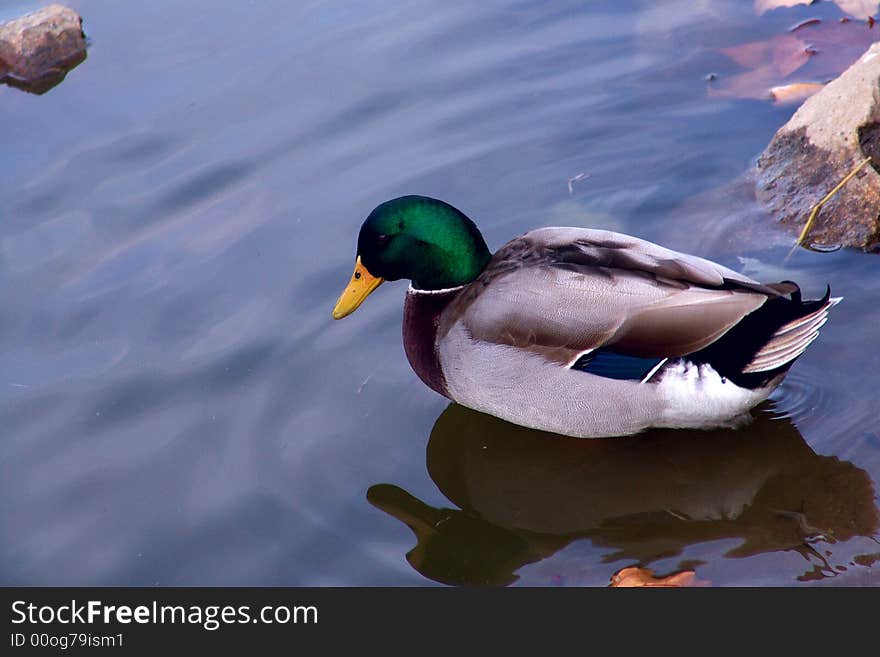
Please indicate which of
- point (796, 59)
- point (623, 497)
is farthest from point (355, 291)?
point (796, 59)

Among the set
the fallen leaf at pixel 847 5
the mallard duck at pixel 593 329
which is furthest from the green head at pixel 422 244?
the fallen leaf at pixel 847 5

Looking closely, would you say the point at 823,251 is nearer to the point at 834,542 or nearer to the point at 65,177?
the point at 834,542

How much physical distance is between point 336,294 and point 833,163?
241 cm

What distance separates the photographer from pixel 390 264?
15.0ft

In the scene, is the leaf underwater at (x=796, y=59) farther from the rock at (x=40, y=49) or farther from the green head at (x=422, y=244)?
the rock at (x=40, y=49)

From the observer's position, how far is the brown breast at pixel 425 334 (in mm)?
4520

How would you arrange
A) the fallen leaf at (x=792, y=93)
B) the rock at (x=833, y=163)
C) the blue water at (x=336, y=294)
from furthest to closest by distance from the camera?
the fallen leaf at (x=792, y=93) → the rock at (x=833, y=163) → the blue water at (x=336, y=294)

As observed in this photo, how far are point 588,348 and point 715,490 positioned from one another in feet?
2.35

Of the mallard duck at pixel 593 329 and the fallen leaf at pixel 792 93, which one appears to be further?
the fallen leaf at pixel 792 93

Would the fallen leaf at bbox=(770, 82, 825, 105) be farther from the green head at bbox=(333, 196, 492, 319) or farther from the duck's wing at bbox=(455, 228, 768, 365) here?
the green head at bbox=(333, 196, 492, 319)

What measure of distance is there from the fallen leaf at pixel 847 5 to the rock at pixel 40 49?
4.18 meters

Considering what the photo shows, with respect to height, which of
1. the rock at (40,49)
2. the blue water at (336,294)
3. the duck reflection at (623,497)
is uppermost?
the rock at (40,49)

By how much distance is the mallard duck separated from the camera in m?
4.14
